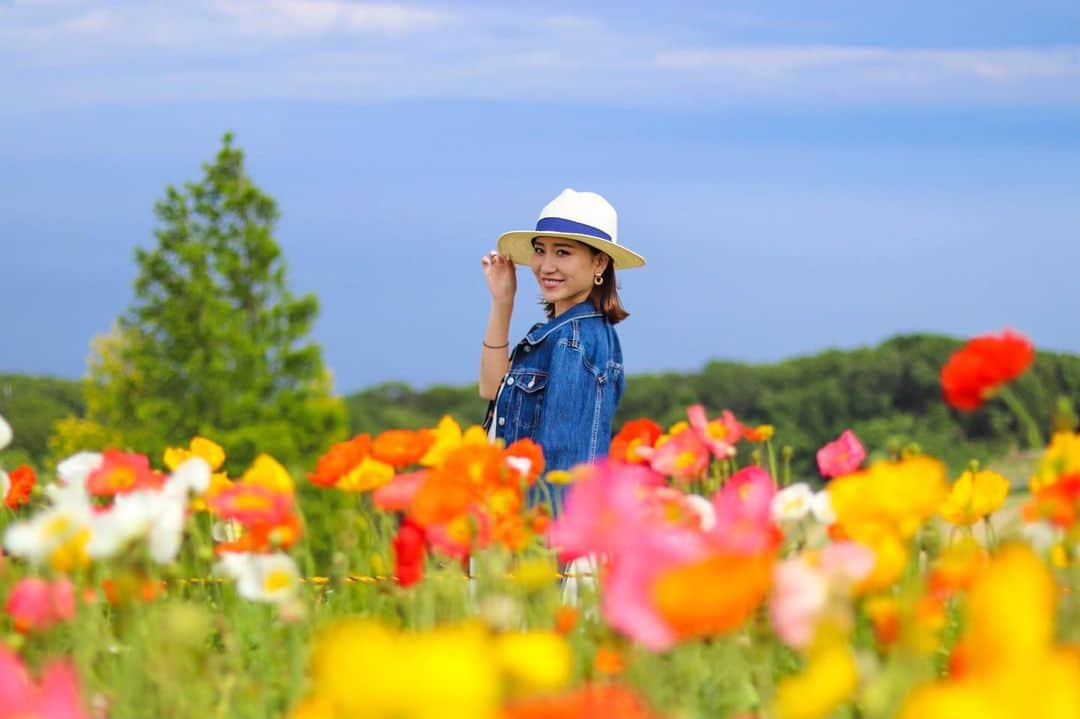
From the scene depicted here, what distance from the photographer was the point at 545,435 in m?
4.26

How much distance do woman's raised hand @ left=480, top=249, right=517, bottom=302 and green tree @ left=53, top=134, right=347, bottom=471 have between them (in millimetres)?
11672

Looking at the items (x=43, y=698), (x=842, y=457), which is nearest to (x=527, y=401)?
(x=842, y=457)

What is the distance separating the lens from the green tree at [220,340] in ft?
53.4

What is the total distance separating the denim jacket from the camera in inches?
168

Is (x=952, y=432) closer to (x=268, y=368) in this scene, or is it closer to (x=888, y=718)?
(x=268, y=368)

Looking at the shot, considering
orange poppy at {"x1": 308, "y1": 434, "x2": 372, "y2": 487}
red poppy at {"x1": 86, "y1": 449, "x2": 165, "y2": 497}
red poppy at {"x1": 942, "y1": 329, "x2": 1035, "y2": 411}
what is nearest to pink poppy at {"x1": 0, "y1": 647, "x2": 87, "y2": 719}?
orange poppy at {"x1": 308, "y1": 434, "x2": 372, "y2": 487}

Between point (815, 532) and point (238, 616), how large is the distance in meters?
1.34

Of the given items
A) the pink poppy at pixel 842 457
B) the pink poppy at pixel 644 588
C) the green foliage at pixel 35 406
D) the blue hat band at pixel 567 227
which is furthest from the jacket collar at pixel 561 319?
the green foliage at pixel 35 406

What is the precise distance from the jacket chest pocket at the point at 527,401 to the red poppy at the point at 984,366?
2.25m

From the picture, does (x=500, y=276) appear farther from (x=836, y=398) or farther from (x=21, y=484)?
(x=836, y=398)

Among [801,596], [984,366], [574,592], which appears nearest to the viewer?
[801,596]

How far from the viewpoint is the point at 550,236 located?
462cm

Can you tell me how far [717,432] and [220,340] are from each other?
14076 mm

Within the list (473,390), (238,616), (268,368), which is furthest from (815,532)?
(473,390)
